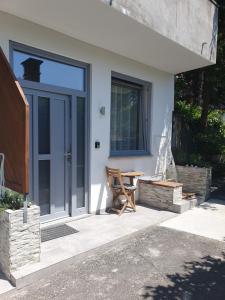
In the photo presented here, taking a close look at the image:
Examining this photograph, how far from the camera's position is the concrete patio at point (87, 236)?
332 cm

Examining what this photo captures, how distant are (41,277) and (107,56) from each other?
14.0 feet

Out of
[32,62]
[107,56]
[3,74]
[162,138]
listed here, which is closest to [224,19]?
[162,138]

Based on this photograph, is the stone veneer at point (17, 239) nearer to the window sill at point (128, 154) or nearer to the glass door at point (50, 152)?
the glass door at point (50, 152)

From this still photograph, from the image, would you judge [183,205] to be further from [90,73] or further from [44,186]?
[90,73]

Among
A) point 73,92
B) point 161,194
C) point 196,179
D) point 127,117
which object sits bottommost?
point 161,194

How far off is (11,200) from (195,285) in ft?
7.92

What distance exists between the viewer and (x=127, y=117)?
6820 millimetres

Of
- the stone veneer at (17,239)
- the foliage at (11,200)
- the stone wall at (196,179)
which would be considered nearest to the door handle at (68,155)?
the foliage at (11,200)

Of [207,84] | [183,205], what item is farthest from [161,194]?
[207,84]

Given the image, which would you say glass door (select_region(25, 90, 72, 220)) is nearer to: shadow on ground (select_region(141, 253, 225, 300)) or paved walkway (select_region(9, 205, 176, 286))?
paved walkway (select_region(9, 205, 176, 286))

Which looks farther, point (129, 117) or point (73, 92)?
point (129, 117)

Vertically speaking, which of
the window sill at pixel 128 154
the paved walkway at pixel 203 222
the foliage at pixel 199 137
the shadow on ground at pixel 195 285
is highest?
the foliage at pixel 199 137

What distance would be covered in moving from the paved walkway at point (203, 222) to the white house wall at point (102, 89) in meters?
1.47

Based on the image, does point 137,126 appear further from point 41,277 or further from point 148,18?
point 41,277
